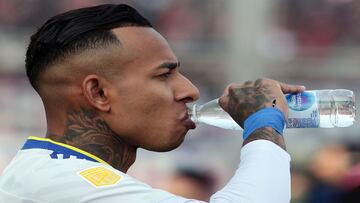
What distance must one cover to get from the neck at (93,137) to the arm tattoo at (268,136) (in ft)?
1.27

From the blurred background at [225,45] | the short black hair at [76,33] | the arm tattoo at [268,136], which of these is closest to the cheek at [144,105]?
the short black hair at [76,33]

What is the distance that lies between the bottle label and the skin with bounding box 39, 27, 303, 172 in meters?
0.12

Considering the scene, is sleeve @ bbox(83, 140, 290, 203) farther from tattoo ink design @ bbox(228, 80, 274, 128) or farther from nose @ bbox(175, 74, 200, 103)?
nose @ bbox(175, 74, 200, 103)

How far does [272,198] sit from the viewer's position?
225 cm

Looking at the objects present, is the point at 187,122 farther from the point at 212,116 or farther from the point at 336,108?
the point at 336,108

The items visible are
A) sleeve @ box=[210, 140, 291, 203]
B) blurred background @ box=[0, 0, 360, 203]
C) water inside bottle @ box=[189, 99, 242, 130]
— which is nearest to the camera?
sleeve @ box=[210, 140, 291, 203]

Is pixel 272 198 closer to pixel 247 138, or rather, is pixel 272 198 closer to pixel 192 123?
pixel 247 138

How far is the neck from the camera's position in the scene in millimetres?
2535

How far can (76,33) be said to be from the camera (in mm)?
2506

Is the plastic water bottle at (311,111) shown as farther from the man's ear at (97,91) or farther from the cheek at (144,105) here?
the man's ear at (97,91)

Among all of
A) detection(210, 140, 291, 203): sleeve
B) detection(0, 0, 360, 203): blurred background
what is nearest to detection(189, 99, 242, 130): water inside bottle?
detection(210, 140, 291, 203): sleeve

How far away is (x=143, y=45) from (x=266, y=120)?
0.41 metres

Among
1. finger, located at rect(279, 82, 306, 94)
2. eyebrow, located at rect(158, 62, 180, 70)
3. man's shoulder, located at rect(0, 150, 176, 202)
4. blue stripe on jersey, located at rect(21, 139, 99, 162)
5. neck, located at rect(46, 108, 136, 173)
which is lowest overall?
man's shoulder, located at rect(0, 150, 176, 202)

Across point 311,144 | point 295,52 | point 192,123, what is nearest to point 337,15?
point 295,52
